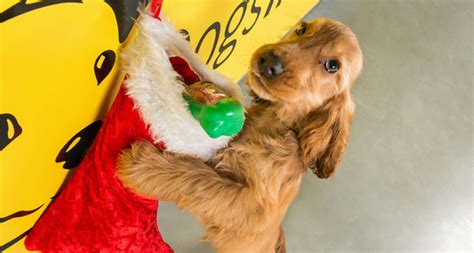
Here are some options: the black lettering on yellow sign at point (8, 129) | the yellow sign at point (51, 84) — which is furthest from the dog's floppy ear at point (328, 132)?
the black lettering on yellow sign at point (8, 129)

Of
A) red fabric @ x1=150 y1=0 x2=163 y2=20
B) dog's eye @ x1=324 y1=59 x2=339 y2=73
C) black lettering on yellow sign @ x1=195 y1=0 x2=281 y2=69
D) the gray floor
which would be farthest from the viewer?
the gray floor

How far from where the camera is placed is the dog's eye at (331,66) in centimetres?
127

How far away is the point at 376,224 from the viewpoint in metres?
2.78

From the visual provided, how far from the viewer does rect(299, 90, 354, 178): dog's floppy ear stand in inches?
51.4

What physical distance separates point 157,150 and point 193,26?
0.47 metres

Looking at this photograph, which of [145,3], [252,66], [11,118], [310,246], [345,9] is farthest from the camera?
[345,9]

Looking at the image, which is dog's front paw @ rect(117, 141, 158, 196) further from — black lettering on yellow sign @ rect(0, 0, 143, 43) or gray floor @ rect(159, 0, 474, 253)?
gray floor @ rect(159, 0, 474, 253)

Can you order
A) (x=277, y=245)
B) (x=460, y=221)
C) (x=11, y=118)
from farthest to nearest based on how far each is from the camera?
(x=460, y=221), (x=277, y=245), (x=11, y=118)

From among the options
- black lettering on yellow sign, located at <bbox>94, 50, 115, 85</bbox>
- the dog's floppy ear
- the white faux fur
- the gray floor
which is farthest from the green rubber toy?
the gray floor

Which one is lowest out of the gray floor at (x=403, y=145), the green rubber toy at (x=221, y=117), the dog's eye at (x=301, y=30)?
the gray floor at (x=403, y=145)

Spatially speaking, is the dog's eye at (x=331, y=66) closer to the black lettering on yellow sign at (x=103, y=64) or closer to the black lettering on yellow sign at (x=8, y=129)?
the black lettering on yellow sign at (x=103, y=64)

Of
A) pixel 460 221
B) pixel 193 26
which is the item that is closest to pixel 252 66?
pixel 193 26

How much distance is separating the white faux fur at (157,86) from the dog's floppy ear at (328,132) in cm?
38

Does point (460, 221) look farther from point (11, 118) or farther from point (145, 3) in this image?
point (11, 118)
